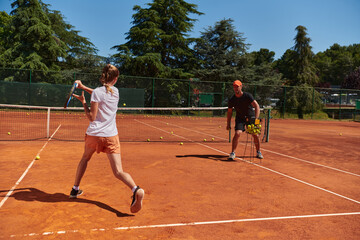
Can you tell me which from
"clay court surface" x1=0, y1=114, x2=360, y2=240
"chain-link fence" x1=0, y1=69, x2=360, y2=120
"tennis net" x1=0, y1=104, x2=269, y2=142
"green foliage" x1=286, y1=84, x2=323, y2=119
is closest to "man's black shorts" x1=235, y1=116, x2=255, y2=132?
"clay court surface" x1=0, y1=114, x2=360, y2=240

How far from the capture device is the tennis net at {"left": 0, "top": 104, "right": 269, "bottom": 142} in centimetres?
999

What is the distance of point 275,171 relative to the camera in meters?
5.73

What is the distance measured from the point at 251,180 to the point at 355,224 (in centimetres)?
187

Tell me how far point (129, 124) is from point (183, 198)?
11555 mm

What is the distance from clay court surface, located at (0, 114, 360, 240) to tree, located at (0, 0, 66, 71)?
20.3 metres

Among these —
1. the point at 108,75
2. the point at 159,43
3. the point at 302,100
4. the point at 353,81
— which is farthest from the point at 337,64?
the point at 108,75

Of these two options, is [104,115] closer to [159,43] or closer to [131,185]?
[131,185]

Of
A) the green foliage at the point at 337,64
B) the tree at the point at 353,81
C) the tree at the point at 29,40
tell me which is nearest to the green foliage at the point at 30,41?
the tree at the point at 29,40

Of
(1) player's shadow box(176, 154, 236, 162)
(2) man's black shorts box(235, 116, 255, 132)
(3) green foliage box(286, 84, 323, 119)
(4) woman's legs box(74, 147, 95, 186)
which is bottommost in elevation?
(1) player's shadow box(176, 154, 236, 162)

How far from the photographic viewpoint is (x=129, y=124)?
49.9 feet

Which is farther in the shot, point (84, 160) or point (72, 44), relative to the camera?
point (72, 44)

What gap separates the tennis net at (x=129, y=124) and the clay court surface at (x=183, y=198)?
302 centimetres

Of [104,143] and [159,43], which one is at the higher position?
[159,43]

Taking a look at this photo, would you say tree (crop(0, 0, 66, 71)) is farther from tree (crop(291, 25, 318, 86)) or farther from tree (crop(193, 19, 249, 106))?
tree (crop(291, 25, 318, 86))
